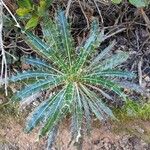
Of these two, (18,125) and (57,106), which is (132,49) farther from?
(18,125)

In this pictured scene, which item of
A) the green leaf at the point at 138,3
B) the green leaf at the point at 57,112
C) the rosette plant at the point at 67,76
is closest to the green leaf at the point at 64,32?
the rosette plant at the point at 67,76

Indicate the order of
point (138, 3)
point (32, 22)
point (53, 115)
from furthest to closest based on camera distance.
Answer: point (32, 22)
point (53, 115)
point (138, 3)

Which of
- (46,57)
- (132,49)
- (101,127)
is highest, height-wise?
(46,57)

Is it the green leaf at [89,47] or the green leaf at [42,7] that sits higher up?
the green leaf at [42,7]

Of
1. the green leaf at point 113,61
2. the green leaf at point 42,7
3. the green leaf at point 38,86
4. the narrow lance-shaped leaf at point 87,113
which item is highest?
the green leaf at point 42,7

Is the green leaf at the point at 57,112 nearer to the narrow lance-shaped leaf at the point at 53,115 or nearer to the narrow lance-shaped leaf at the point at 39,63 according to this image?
the narrow lance-shaped leaf at the point at 53,115

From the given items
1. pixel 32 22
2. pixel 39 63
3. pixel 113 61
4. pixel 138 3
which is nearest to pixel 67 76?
pixel 39 63

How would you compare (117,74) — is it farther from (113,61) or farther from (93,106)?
(93,106)

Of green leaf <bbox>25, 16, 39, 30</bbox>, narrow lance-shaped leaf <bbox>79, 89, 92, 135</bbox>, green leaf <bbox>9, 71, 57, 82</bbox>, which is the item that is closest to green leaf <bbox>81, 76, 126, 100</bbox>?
narrow lance-shaped leaf <bbox>79, 89, 92, 135</bbox>

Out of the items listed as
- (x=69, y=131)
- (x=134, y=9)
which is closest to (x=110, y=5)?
(x=134, y=9)
